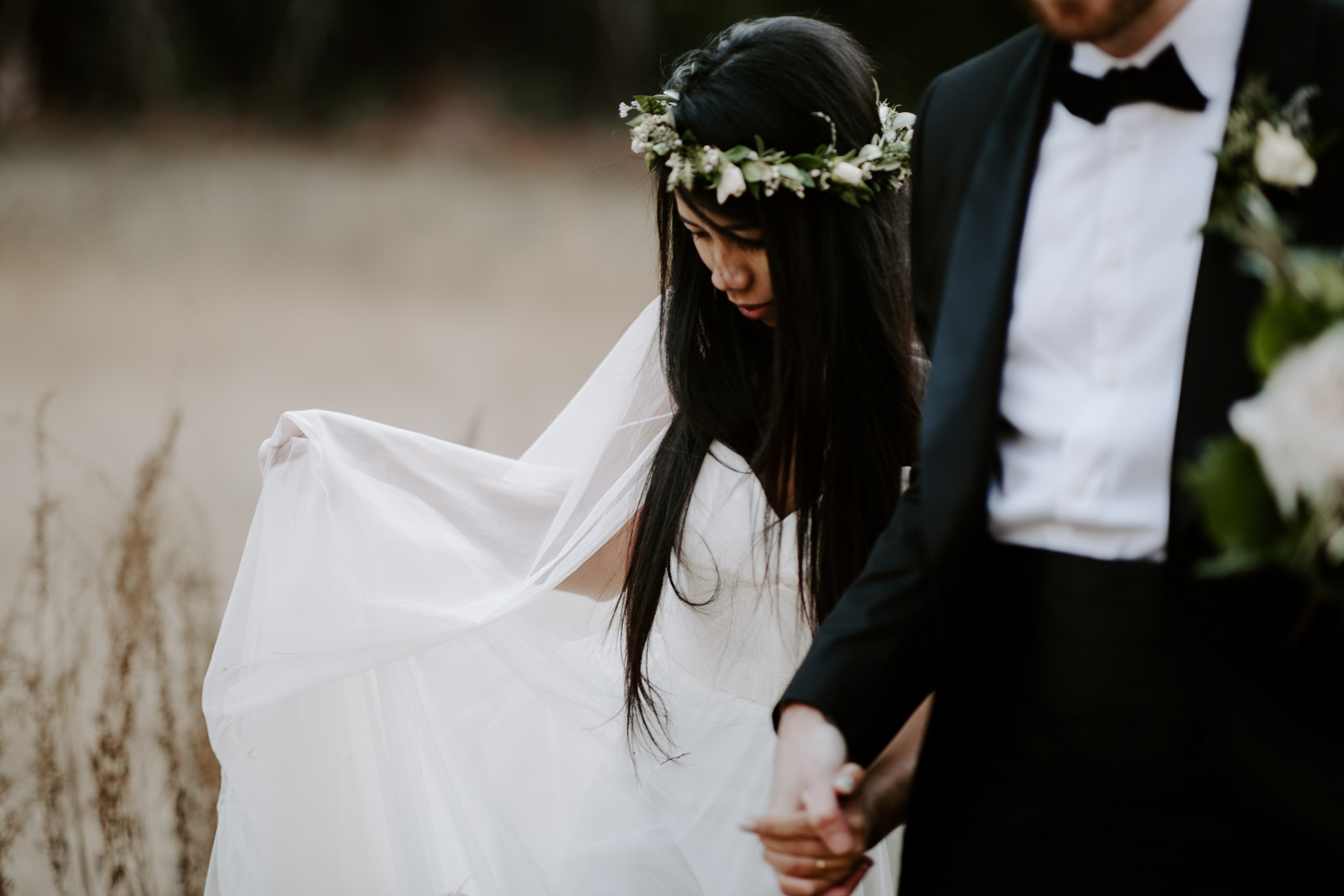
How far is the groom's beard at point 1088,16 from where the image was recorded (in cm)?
106

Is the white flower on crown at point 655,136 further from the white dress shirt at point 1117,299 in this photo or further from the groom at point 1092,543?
the white dress shirt at point 1117,299

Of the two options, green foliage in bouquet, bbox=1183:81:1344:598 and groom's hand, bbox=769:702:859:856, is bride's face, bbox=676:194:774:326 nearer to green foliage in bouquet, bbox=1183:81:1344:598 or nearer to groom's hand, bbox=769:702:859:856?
groom's hand, bbox=769:702:859:856

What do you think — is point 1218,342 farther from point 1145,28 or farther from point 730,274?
point 730,274

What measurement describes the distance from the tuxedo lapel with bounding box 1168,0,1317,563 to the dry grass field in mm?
1978

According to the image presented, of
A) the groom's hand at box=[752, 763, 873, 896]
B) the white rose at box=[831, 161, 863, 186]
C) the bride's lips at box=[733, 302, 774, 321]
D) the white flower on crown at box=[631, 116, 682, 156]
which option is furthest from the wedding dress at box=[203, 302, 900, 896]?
the groom's hand at box=[752, 763, 873, 896]

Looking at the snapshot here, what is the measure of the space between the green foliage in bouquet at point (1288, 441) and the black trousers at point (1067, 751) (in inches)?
8.9

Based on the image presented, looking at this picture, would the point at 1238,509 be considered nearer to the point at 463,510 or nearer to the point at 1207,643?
the point at 1207,643

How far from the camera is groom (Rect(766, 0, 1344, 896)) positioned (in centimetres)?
105

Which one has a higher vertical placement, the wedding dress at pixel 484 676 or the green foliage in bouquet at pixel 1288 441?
the green foliage in bouquet at pixel 1288 441

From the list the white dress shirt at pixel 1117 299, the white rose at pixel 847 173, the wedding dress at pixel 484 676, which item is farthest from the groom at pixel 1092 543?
the wedding dress at pixel 484 676

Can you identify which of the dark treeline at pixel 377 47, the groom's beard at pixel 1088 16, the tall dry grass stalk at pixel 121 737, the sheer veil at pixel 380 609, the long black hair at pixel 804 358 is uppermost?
the dark treeline at pixel 377 47

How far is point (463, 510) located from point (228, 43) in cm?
1369

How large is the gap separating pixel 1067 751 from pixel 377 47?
14964 mm

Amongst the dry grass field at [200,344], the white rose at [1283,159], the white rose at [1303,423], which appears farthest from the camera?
the dry grass field at [200,344]
